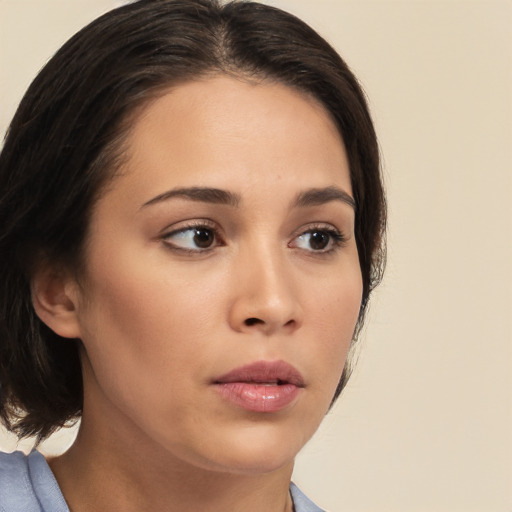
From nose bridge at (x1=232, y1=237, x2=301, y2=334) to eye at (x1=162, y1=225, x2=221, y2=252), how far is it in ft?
0.20

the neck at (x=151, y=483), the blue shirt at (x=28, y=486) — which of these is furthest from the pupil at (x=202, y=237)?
the blue shirt at (x=28, y=486)

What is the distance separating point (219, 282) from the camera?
2441 millimetres

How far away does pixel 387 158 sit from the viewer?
4.07 meters

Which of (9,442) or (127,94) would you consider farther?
(9,442)

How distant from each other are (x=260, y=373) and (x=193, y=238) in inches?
10.8

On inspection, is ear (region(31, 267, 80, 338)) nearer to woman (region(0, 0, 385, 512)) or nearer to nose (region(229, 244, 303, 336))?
woman (region(0, 0, 385, 512))

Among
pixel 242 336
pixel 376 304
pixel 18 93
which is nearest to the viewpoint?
pixel 242 336

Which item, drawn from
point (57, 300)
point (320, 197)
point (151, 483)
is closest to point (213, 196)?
point (320, 197)

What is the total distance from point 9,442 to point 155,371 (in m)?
1.24

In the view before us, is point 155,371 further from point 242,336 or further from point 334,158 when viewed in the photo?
point 334,158

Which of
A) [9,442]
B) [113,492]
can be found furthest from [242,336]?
[9,442]

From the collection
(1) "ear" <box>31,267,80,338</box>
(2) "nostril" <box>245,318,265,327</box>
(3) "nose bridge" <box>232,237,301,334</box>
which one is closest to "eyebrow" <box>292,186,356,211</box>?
(3) "nose bridge" <box>232,237,301,334</box>

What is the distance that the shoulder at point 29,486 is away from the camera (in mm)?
2723

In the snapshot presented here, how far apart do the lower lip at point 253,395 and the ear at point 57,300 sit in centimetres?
39
